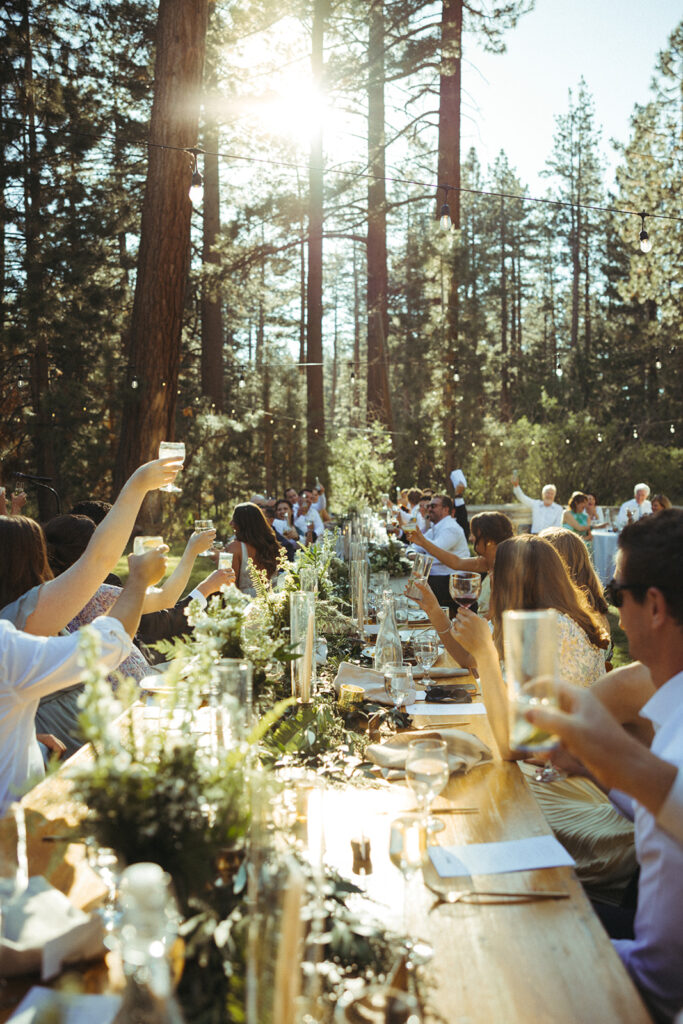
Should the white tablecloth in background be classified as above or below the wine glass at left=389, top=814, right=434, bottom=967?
below

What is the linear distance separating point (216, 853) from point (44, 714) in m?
2.11

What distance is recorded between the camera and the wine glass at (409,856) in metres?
1.32

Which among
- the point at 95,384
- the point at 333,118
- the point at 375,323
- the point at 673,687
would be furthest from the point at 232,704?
the point at 333,118

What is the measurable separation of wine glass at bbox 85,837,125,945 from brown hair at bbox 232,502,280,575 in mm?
3882

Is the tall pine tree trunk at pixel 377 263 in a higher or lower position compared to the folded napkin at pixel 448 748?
A: higher

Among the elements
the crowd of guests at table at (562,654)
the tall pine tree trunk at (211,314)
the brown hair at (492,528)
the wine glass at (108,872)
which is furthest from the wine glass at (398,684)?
the tall pine tree trunk at (211,314)

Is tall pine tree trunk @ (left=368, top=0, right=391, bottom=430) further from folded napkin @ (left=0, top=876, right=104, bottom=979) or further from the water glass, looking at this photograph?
folded napkin @ (left=0, top=876, right=104, bottom=979)

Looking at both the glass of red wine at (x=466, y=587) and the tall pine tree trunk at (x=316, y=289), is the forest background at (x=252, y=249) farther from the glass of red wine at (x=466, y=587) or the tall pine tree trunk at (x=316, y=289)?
the glass of red wine at (x=466, y=587)

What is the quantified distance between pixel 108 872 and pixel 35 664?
2.36 ft

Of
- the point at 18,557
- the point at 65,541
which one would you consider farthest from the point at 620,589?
the point at 65,541

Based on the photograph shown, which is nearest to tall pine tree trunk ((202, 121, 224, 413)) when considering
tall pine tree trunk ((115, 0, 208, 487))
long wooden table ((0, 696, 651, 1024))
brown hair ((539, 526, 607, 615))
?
tall pine tree trunk ((115, 0, 208, 487))

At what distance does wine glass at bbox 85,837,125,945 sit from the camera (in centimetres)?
121

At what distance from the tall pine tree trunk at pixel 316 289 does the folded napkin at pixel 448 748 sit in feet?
50.3

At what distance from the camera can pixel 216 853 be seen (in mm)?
1249
